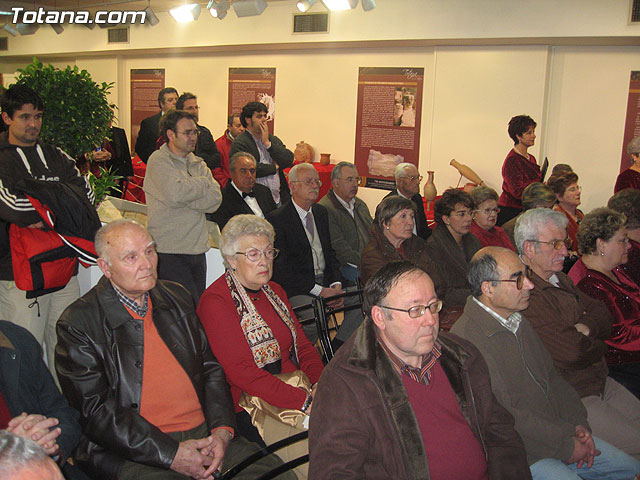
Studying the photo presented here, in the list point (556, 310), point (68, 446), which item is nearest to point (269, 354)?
point (68, 446)

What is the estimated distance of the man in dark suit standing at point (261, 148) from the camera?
5.57m

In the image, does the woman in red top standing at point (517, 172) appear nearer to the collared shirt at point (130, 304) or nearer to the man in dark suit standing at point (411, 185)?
the man in dark suit standing at point (411, 185)

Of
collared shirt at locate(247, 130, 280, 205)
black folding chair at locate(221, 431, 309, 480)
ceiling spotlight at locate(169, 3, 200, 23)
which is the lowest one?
black folding chair at locate(221, 431, 309, 480)

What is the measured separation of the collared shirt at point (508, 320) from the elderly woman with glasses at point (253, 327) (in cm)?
80

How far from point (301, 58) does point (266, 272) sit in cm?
745

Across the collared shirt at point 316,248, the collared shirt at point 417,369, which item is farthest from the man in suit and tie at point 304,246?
the collared shirt at point 417,369

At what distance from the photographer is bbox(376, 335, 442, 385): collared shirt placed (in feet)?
6.44

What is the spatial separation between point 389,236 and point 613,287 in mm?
1371

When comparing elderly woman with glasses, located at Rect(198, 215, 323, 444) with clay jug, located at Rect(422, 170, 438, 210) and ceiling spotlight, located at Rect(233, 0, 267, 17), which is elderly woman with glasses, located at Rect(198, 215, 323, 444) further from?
clay jug, located at Rect(422, 170, 438, 210)

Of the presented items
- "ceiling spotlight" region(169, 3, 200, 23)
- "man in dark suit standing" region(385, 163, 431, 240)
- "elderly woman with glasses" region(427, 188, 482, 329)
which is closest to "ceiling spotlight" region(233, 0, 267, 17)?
"ceiling spotlight" region(169, 3, 200, 23)

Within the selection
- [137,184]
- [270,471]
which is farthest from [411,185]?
[137,184]

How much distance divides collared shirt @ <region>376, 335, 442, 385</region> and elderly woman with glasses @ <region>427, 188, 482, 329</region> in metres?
1.78

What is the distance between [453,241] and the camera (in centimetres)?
409

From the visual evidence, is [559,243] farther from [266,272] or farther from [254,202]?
[254,202]
